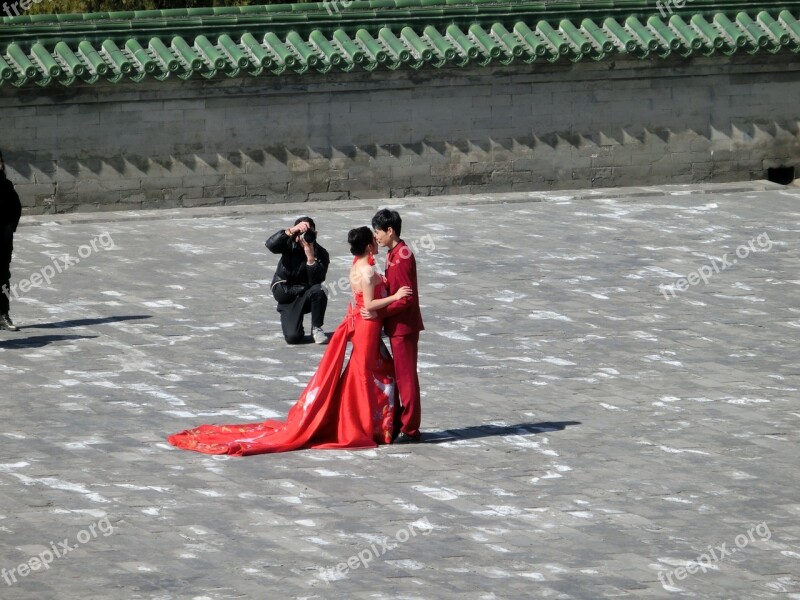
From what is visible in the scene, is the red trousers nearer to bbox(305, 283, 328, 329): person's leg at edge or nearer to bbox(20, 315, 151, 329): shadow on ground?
bbox(305, 283, 328, 329): person's leg at edge

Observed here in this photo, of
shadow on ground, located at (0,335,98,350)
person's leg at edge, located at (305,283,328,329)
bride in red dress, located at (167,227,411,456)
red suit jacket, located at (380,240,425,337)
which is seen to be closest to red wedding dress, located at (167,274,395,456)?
bride in red dress, located at (167,227,411,456)

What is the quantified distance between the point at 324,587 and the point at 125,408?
13.9 ft

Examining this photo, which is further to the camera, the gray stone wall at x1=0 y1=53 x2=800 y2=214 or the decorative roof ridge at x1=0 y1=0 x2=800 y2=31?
the decorative roof ridge at x1=0 y1=0 x2=800 y2=31

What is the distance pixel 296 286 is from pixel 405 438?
3632 mm

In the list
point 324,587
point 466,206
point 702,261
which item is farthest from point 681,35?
point 324,587

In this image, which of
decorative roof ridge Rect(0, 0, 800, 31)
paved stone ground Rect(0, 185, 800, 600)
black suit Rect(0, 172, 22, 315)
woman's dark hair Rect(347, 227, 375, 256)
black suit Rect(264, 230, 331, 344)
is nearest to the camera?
paved stone ground Rect(0, 185, 800, 600)

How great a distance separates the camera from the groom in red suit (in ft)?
38.7

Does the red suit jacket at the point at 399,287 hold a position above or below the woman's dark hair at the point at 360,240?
below

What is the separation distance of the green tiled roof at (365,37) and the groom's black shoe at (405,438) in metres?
10.1

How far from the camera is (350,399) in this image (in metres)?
11.9

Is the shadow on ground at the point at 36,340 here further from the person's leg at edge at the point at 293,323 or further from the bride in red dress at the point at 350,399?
the bride in red dress at the point at 350,399

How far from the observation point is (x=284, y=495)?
10703 mm

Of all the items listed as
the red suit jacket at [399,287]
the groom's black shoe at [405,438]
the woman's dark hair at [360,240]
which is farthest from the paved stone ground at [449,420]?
the woman's dark hair at [360,240]

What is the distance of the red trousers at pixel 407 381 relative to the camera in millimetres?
11812
